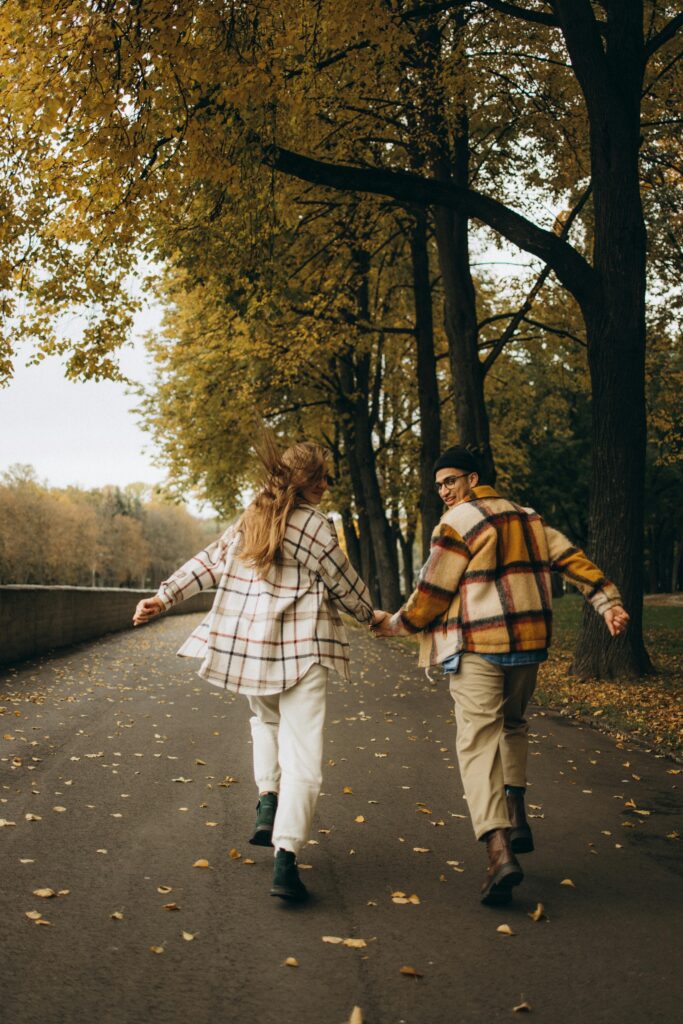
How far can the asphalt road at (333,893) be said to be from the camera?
3395 millimetres

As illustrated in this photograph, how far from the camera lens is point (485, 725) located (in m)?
4.72

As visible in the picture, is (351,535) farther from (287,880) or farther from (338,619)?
(287,880)

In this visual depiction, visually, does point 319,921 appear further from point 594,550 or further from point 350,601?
point 594,550

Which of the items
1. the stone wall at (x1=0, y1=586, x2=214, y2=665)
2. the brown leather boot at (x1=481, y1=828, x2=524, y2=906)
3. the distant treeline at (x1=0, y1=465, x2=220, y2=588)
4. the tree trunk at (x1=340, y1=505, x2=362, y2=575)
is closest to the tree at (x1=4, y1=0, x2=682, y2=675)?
the stone wall at (x1=0, y1=586, x2=214, y2=665)

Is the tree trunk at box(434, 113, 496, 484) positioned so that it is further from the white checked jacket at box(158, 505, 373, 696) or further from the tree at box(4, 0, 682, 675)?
the white checked jacket at box(158, 505, 373, 696)

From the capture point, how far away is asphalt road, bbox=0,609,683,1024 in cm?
339

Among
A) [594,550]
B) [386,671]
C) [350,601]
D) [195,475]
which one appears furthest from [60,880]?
[195,475]

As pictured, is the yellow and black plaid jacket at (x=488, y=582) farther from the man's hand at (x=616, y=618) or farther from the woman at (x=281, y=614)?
the woman at (x=281, y=614)

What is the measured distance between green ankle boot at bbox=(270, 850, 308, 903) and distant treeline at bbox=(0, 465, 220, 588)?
6549 cm

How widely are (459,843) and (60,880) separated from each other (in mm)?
2029

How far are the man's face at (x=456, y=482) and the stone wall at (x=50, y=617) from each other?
403 inches

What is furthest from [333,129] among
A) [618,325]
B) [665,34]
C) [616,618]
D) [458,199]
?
[616,618]

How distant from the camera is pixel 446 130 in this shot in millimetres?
15875

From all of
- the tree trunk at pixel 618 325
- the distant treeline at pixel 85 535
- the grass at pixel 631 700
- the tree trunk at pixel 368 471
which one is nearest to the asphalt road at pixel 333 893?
the grass at pixel 631 700
